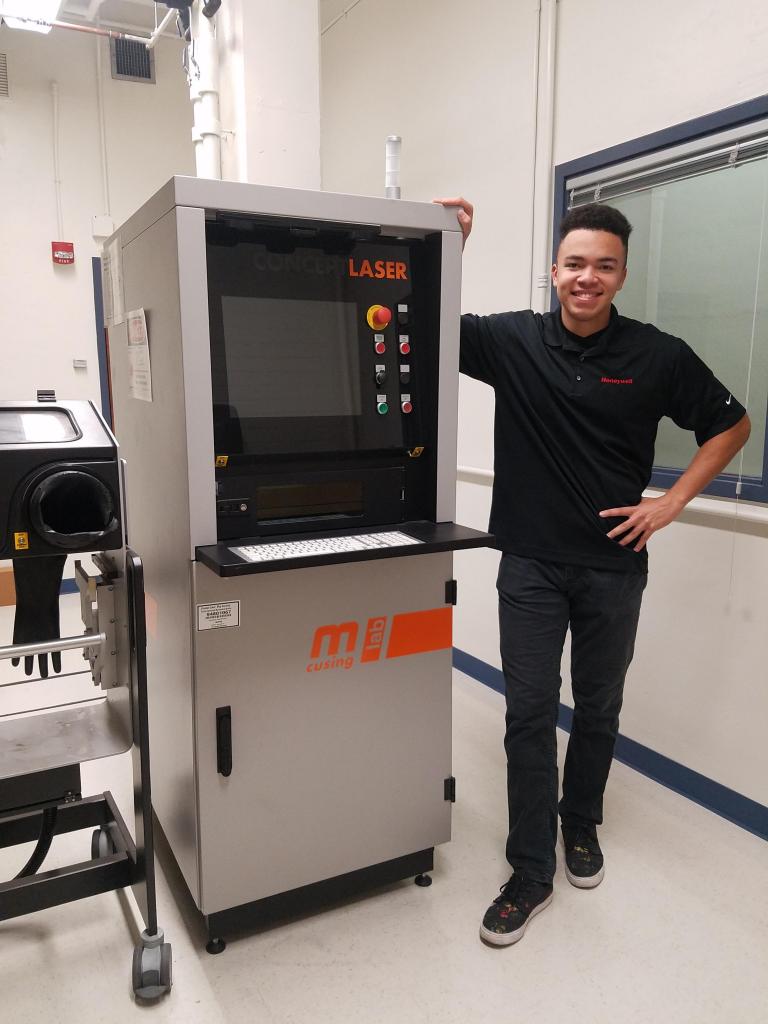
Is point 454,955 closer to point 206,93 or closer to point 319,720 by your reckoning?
point 319,720

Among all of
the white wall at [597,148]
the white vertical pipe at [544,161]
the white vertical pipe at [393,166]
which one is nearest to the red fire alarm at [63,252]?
the white wall at [597,148]

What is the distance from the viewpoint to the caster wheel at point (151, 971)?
1.72 m

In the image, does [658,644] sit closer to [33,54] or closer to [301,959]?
[301,959]

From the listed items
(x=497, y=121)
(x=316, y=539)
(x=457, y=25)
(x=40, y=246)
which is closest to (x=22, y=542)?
(x=316, y=539)

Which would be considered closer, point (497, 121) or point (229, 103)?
point (229, 103)

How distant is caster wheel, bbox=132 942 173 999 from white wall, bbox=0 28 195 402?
12.9 feet

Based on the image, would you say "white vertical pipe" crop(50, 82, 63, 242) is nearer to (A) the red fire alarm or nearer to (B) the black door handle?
(A) the red fire alarm

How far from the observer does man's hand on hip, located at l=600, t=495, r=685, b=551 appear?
6.46 feet

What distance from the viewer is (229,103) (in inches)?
86.7

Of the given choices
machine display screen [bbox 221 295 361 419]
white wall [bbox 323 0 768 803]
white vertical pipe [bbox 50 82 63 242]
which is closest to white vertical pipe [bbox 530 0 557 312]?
white wall [bbox 323 0 768 803]

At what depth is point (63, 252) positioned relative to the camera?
4789mm

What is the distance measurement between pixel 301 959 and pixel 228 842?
343 millimetres

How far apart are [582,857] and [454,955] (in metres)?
0.50

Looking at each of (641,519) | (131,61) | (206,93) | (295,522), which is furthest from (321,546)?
(131,61)
